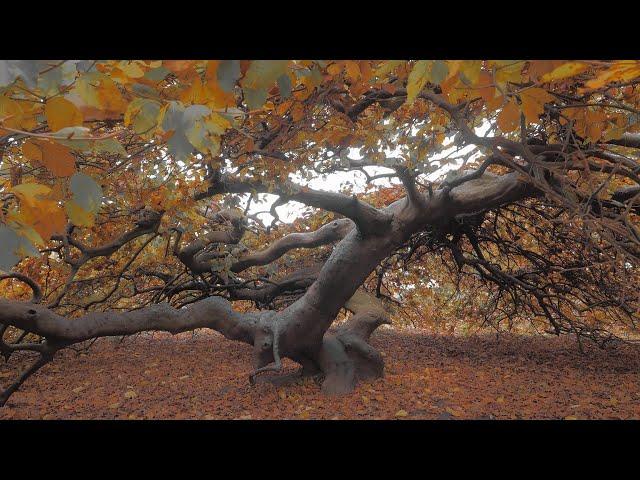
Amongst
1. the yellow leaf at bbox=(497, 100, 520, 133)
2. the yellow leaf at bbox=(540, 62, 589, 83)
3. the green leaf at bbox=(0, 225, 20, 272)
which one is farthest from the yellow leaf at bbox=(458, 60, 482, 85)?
the green leaf at bbox=(0, 225, 20, 272)

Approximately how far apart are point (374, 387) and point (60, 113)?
3430 mm

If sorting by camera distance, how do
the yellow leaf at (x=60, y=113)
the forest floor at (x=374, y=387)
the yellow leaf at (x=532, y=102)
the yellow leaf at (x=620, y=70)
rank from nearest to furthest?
1. the yellow leaf at (x=620, y=70)
2. the yellow leaf at (x=60, y=113)
3. the yellow leaf at (x=532, y=102)
4. the forest floor at (x=374, y=387)

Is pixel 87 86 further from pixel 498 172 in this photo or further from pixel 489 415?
pixel 498 172

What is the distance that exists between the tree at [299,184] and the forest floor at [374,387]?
34 cm

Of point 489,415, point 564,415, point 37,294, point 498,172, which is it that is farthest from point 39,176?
point 498,172

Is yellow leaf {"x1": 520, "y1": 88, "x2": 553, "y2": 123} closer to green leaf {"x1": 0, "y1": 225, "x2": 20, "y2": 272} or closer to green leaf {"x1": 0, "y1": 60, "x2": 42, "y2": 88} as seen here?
green leaf {"x1": 0, "y1": 60, "x2": 42, "y2": 88}

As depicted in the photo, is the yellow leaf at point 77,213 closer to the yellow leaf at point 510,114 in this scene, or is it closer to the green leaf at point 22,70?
the green leaf at point 22,70

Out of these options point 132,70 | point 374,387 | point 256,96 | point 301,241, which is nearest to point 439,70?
point 256,96

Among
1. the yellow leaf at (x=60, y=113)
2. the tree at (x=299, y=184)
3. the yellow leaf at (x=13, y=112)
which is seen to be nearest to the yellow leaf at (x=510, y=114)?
the tree at (x=299, y=184)

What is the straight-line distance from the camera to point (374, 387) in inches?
153

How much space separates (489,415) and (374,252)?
4.98ft

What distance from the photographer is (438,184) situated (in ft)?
17.9

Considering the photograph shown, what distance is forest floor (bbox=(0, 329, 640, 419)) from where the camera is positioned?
3.30m

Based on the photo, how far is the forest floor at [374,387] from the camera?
330 centimetres
